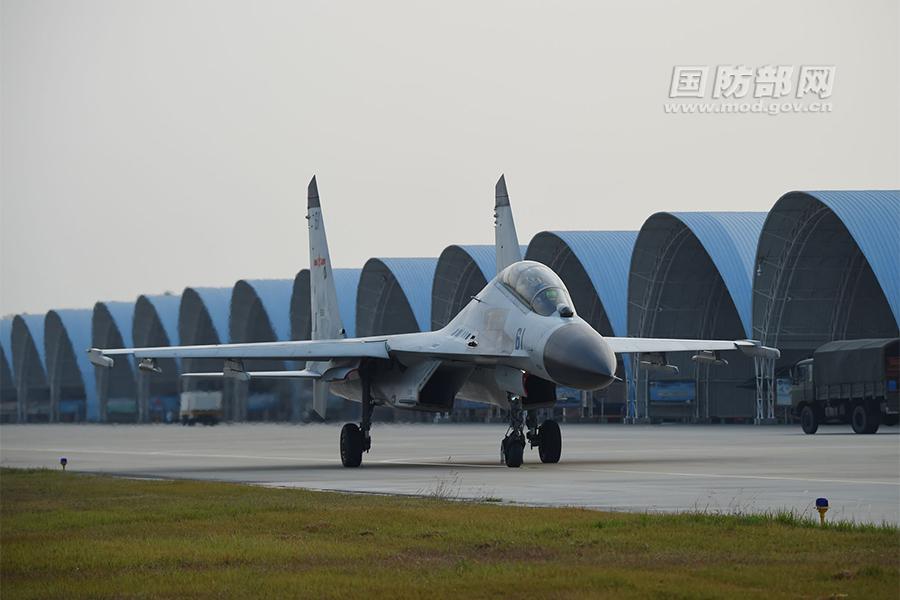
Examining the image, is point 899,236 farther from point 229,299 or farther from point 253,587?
point 229,299

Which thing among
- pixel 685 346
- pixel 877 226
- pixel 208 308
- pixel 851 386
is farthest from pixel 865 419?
pixel 208 308

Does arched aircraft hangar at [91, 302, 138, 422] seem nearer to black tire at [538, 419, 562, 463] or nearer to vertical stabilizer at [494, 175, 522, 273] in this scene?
vertical stabilizer at [494, 175, 522, 273]

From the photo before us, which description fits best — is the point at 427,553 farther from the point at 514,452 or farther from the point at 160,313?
the point at 160,313

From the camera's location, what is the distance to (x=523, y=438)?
89.7 ft

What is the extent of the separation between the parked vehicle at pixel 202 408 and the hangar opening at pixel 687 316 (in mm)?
27638

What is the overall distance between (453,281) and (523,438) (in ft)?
188

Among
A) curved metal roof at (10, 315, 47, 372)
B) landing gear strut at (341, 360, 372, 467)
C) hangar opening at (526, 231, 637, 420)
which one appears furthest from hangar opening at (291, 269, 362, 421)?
landing gear strut at (341, 360, 372, 467)

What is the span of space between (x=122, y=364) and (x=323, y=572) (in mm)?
103499

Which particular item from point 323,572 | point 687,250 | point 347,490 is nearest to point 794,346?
point 687,250

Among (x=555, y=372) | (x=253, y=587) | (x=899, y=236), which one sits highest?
(x=899, y=236)

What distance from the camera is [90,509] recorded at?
711 inches

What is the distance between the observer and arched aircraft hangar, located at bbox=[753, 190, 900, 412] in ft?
191

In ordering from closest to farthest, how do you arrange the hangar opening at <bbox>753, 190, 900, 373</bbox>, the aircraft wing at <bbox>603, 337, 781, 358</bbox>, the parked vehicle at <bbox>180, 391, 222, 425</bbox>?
1. the aircraft wing at <bbox>603, 337, 781, 358</bbox>
2. the hangar opening at <bbox>753, 190, 900, 373</bbox>
3. the parked vehicle at <bbox>180, 391, 222, 425</bbox>

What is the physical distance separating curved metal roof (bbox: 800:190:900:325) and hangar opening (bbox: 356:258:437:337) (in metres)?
34.8
